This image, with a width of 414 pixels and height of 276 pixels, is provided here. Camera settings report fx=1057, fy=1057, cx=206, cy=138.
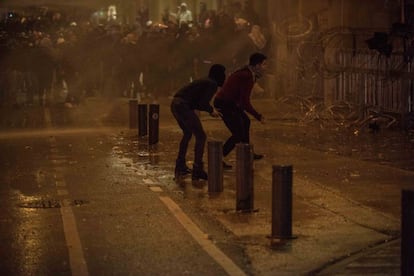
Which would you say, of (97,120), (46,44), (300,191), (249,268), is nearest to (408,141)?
(300,191)

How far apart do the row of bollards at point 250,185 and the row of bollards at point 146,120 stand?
22.0 feet

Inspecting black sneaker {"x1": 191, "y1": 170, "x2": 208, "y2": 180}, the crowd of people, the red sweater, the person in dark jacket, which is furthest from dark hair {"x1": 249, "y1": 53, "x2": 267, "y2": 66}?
the crowd of people

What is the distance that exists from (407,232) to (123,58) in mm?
28632

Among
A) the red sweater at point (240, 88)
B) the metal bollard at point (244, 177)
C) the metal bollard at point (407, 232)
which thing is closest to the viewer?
the metal bollard at point (407, 232)

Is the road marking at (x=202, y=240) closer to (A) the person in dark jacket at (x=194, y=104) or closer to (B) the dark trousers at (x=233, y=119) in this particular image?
(A) the person in dark jacket at (x=194, y=104)

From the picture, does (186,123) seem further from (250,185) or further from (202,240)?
(202,240)

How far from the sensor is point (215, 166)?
13.3m

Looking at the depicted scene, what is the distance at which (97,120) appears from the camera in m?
26.8

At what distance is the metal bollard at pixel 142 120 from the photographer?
21.4 m

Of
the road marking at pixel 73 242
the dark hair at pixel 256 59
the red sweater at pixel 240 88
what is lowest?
the road marking at pixel 73 242

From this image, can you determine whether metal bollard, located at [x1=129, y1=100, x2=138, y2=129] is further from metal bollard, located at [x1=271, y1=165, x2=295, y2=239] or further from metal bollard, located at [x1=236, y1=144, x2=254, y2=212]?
metal bollard, located at [x1=271, y1=165, x2=295, y2=239]

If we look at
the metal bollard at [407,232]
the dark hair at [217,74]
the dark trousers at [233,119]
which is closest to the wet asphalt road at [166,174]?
the dark trousers at [233,119]

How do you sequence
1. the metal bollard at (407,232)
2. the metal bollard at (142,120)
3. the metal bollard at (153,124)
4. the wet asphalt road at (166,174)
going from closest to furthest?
the metal bollard at (407,232) < the wet asphalt road at (166,174) < the metal bollard at (153,124) < the metal bollard at (142,120)

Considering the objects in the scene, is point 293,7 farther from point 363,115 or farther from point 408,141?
point 408,141
